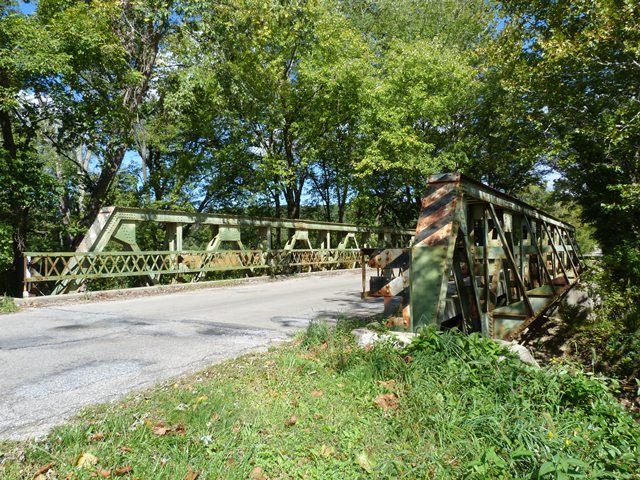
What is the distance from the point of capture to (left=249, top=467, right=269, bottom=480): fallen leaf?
101 inches

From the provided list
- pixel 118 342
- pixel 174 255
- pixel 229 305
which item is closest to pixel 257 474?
pixel 118 342

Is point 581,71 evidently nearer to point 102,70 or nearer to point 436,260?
point 436,260

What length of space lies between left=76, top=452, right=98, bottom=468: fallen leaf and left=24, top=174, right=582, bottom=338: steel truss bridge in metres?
2.81

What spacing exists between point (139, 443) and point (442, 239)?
2967 mm

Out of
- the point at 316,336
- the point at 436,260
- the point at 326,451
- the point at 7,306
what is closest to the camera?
the point at 326,451

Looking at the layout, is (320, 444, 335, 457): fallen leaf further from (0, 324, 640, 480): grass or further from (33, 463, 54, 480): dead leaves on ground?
(33, 463, 54, 480): dead leaves on ground

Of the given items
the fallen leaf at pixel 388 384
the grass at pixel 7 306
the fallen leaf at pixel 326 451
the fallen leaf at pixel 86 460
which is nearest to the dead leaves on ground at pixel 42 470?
the fallen leaf at pixel 86 460

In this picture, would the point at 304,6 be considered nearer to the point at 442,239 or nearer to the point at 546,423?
the point at 442,239

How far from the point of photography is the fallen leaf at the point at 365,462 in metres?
2.63

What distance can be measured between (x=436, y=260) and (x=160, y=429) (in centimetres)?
270

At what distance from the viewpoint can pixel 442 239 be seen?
4.04 meters

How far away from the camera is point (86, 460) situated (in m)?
2.62

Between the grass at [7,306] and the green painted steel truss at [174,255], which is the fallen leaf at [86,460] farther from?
the green painted steel truss at [174,255]

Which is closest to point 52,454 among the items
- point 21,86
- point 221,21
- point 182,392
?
point 182,392
